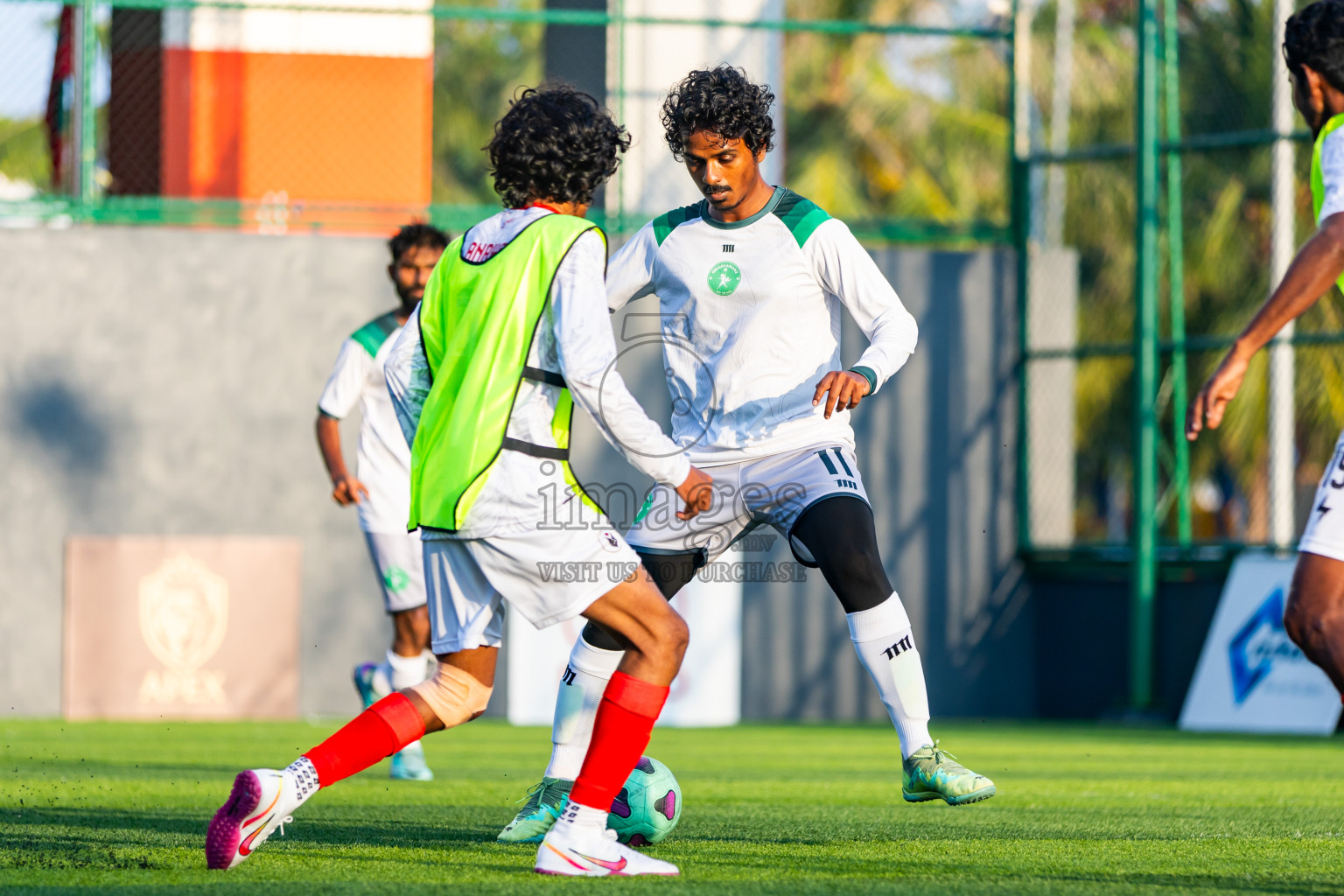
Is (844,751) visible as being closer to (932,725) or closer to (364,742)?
(932,725)

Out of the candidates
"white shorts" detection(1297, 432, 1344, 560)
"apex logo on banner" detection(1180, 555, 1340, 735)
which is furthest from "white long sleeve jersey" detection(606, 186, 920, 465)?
"apex logo on banner" detection(1180, 555, 1340, 735)

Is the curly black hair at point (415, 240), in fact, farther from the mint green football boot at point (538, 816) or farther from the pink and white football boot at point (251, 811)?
the pink and white football boot at point (251, 811)

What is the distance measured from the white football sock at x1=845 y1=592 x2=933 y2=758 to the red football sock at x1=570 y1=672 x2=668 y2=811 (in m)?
0.89

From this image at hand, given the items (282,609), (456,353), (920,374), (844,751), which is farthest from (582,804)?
(920,374)

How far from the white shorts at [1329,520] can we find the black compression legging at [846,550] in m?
1.33

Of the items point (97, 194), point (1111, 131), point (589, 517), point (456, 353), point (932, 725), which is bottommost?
point (932, 725)

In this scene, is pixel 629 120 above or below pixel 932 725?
above

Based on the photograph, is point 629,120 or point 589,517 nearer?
point 589,517

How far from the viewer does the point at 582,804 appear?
185 inches

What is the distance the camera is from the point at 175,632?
1302 cm

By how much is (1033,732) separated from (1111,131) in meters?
23.9

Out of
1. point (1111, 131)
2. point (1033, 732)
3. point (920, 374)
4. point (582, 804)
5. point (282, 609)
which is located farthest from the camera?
point (1111, 131)

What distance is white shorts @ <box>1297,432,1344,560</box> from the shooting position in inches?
172

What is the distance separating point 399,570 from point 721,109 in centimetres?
324
